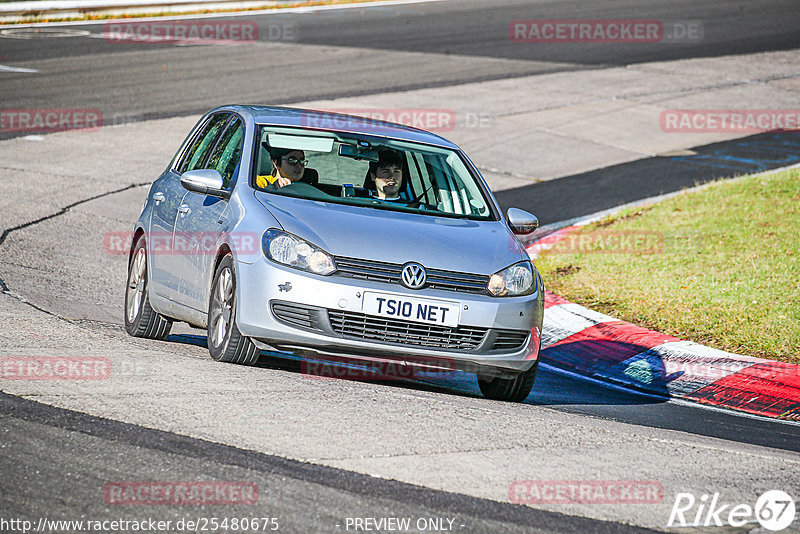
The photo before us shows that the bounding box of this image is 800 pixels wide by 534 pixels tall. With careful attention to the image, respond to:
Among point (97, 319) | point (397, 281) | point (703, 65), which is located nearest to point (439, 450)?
point (397, 281)

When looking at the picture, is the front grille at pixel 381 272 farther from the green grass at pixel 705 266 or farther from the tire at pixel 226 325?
the green grass at pixel 705 266

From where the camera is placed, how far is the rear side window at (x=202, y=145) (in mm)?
8258

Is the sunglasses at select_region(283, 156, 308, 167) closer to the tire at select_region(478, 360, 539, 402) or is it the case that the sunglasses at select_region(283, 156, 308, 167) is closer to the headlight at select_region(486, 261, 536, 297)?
the headlight at select_region(486, 261, 536, 297)

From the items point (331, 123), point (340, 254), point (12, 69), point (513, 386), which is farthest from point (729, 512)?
point (12, 69)

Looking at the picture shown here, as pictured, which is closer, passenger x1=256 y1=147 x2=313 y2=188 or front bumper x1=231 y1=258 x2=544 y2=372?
front bumper x1=231 y1=258 x2=544 y2=372

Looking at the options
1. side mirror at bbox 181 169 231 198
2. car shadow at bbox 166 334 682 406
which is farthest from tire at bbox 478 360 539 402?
side mirror at bbox 181 169 231 198

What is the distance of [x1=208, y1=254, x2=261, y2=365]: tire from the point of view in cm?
671

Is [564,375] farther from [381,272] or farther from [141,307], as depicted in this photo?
[141,307]

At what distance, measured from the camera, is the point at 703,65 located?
25.2 metres

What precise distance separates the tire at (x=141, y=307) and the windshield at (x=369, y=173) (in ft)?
4.56

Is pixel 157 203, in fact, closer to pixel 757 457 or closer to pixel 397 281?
pixel 397 281

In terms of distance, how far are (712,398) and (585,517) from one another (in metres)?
3.67

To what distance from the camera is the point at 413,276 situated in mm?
6516

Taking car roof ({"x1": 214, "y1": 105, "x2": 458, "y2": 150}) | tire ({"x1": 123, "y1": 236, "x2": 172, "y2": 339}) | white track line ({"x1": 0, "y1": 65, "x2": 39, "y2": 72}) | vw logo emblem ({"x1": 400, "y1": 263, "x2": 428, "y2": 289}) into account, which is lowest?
white track line ({"x1": 0, "y1": 65, "x2": 39, "y2": 72})
